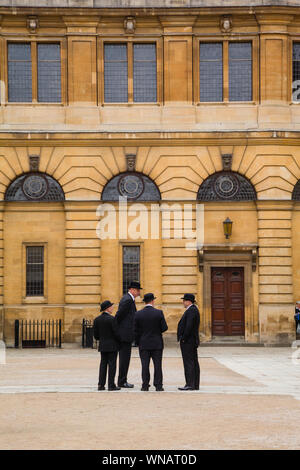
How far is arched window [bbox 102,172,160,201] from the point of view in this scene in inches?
1351

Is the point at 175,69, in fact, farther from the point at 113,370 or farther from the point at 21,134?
the point at 113,370

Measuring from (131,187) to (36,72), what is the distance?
5392 mm

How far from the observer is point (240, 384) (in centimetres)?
2036

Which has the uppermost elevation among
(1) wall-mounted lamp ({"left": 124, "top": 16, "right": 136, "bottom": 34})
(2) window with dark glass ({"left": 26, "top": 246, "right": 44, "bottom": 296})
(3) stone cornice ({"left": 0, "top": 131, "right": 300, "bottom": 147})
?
(1) wall-mounted lamp ({"left": 124, "top": 16, "right": 136, "bottom": 34})

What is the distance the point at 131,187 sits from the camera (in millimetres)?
34312

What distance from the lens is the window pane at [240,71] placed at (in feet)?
114

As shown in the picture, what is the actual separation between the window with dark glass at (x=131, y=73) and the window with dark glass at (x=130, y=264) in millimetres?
5407

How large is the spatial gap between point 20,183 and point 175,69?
693 centimetres

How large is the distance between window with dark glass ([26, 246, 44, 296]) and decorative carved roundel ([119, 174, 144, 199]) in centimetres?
365
